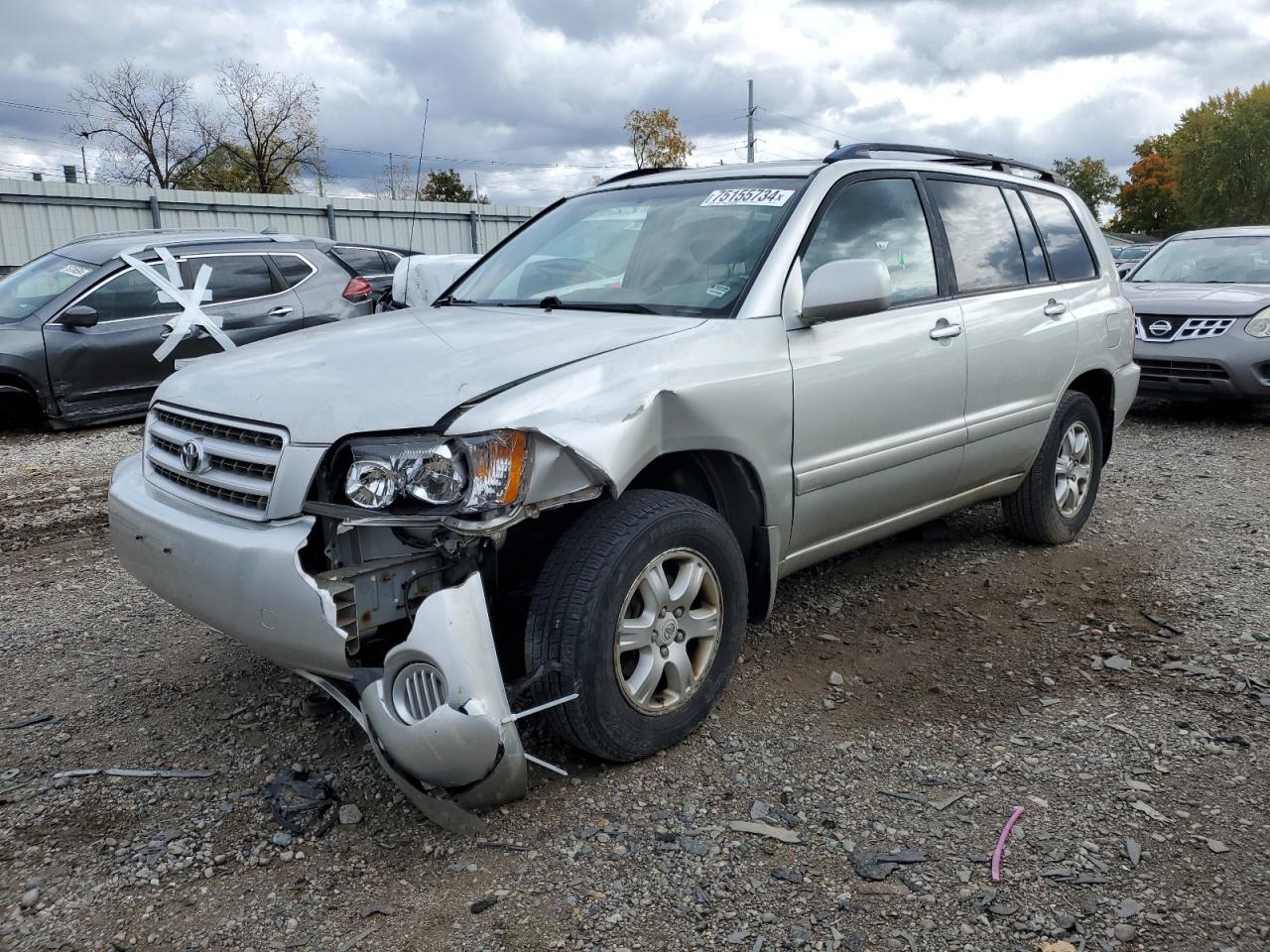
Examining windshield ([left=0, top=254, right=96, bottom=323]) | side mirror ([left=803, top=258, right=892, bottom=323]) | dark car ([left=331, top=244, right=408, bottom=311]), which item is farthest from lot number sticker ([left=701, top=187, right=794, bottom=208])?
dark car ([left=331, top=244, right=408, bottom=311])

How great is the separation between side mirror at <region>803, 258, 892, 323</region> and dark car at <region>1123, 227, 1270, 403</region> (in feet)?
21.0

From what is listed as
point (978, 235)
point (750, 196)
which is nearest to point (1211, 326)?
point (978, 235)

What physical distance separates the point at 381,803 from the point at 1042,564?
Answer: 339cm

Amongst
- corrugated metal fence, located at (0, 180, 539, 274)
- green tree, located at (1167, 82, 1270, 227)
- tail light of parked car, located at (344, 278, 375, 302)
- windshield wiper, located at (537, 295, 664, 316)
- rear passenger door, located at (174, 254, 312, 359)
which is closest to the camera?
windshield wiper, located at (537, 295, 664, 316)

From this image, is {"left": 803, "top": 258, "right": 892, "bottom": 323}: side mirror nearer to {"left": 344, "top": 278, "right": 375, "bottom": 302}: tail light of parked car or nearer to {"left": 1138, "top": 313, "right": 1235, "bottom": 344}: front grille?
{"left": 1138, "top": 313, "right": 1235, "bottom": 344}: front grille

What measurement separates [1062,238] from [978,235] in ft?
2.81

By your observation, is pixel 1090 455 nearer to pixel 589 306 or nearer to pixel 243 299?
pixel 589 306

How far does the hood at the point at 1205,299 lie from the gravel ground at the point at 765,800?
4892mm

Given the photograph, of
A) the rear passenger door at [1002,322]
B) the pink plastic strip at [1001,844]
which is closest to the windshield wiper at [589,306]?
the rear passenger door at [1002,322]

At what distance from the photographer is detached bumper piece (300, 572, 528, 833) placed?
2.41 m

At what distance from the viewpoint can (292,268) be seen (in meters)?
9.34

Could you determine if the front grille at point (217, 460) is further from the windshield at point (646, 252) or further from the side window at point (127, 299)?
the side window at point (127, 299)

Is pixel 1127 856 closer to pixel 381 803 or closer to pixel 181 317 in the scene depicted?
pixel 381 803

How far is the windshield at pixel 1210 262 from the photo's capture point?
30.1 feet
